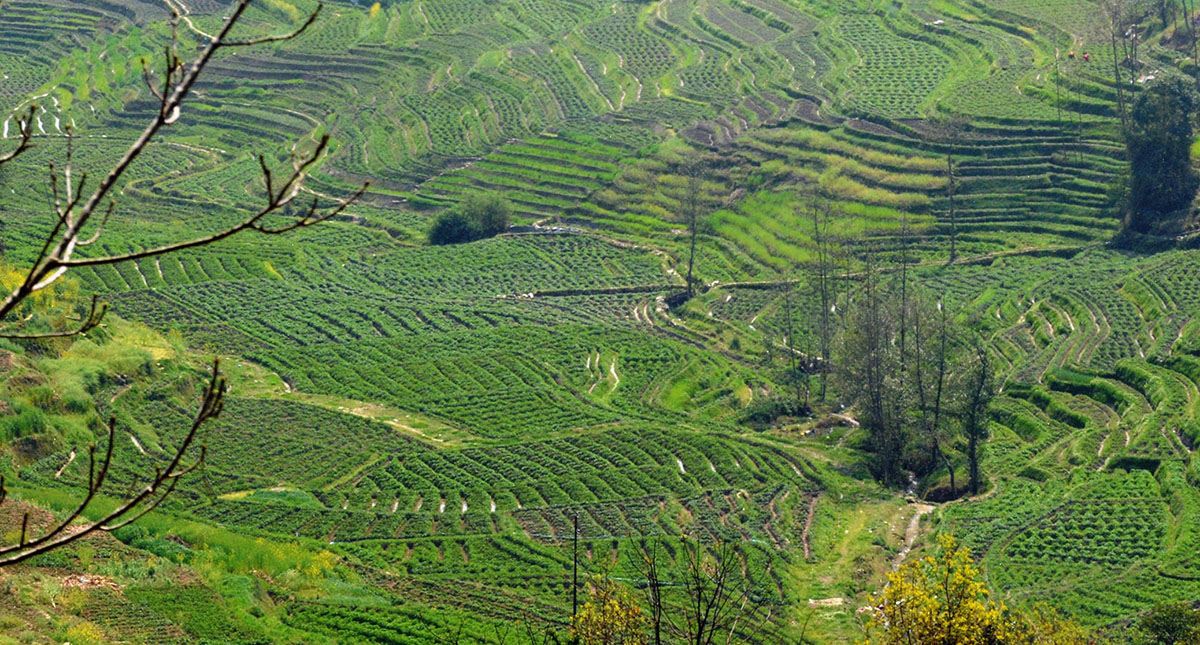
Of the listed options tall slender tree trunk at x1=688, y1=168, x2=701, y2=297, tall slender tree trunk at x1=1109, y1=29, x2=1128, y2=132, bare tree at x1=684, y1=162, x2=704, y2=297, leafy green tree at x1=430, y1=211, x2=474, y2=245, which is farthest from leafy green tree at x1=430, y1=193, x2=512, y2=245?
tall slender tree trunk at x1=1109, y1=29, x2=1128, y2=132

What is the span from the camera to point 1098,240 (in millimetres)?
70625

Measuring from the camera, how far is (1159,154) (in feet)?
227

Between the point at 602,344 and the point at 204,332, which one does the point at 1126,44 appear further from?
the point at 204,332

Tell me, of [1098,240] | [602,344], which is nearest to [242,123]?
[602,344]

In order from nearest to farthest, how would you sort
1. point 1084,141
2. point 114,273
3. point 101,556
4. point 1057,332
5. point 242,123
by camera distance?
1. point 101,556
2. point 1057,332
3. point 114,273
4. point 1084,141
5. point 242,123

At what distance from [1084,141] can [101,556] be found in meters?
62.7

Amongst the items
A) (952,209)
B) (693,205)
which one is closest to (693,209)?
(693,205)

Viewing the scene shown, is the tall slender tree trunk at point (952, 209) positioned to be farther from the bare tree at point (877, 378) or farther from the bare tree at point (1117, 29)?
the bare tree at point (877, 378)

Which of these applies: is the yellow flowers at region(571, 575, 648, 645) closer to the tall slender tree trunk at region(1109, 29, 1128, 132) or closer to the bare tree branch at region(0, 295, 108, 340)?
the bare tree branch at region(0, 295, 108, 340)

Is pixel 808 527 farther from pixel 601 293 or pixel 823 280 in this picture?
pixel 601 293

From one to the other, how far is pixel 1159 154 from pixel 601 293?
29.5m

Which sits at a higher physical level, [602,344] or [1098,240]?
[1098,240]

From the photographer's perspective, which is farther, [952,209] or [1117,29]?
[1117,29]

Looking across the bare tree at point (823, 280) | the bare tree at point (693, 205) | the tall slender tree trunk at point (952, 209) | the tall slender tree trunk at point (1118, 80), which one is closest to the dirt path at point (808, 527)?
the bare tree at point (823, 280)
